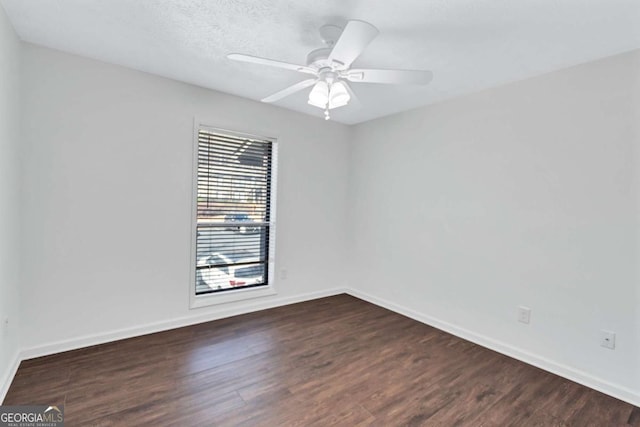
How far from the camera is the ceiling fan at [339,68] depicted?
4.92 ft

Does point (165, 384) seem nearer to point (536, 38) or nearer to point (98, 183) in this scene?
point (98, 183)

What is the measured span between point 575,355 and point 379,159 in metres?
2.65

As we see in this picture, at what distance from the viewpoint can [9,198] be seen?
203 cm

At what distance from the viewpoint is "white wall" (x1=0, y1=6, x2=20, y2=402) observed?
73.4 inches

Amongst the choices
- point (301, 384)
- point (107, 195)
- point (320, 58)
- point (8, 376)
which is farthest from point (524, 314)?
point (8, 376)

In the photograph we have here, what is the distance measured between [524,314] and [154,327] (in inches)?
130

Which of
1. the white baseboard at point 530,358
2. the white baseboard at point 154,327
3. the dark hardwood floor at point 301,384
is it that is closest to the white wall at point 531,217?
the white baseboard at point 530,358

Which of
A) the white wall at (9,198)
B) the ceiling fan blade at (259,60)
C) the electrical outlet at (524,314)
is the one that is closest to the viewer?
the ceiling fan blade at (259,60)

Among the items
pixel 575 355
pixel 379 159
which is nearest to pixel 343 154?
pixel 379 159

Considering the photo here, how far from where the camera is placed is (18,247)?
2250 millimetres

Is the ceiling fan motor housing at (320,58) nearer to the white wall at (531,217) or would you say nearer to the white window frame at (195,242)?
the white window frame at (195,242)

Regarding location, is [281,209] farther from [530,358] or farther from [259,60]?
[530,358]

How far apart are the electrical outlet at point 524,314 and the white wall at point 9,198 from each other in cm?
372

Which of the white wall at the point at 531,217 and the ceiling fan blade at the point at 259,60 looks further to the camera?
the white wall at the point at 531,217
